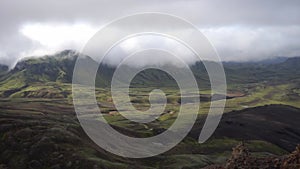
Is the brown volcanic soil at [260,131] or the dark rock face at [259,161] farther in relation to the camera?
the brown volcanic soil at [260,131]

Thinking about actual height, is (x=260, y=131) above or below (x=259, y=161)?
below

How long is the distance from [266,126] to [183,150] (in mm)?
75534

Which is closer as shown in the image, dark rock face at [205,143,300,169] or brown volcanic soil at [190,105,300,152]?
dark rock face at [205,143,300,169]

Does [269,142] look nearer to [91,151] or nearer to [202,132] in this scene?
[202,132]

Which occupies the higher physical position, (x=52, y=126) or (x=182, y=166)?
(x=52, y=126)

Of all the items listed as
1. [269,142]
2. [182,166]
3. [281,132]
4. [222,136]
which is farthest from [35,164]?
[281,132]

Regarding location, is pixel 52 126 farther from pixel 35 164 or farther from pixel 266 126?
pixel 266 126

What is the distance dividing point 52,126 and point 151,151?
89.6 feet

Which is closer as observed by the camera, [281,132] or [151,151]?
[151,151]

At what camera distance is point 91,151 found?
92625mm

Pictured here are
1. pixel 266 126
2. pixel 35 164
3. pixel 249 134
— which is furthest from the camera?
pixel 266 126

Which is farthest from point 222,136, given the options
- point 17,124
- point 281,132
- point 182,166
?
point 17,124

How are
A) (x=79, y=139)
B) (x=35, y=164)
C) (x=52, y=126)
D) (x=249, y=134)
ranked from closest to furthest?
(x=35, y=164) → (x=79, y=139) → (x=52, y=126) → (x=249, y=134)

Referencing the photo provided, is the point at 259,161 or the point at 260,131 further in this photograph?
the point at 260,131
